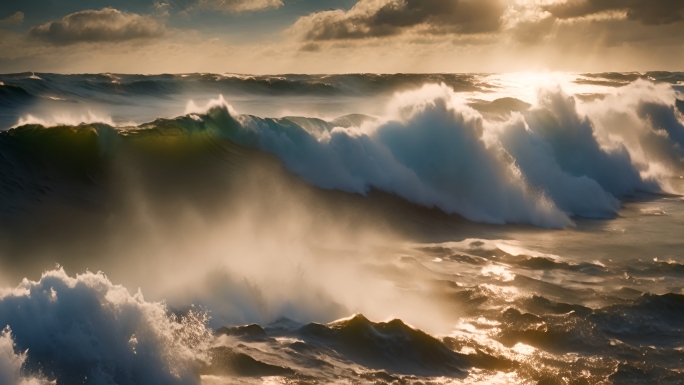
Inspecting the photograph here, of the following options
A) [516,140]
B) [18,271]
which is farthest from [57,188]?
[516,140]

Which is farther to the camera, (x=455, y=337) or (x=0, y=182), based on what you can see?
(x=0, y=182)

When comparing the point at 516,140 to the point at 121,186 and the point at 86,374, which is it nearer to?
the point at 121,186

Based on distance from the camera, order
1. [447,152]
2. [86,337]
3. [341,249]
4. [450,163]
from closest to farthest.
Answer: [86,337], [341,249], [450,163], [447,152]

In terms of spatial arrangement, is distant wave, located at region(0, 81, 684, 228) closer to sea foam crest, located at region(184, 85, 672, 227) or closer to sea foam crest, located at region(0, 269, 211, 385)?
sea foam crest, located at region(184, 85, 672, 227)

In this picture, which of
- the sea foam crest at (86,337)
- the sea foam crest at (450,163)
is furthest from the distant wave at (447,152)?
the sea foam crest at (86,337)

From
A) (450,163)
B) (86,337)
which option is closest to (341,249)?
(86,337)

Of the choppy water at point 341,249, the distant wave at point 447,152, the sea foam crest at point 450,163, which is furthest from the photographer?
the sea foam crest at point 450,163

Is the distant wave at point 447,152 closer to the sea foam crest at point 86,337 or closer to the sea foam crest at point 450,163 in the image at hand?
the sea foam crest at point 450,163

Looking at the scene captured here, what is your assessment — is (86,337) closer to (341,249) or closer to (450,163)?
(341,249)

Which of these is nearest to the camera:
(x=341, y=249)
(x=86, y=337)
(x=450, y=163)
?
(x=86, y=337)
